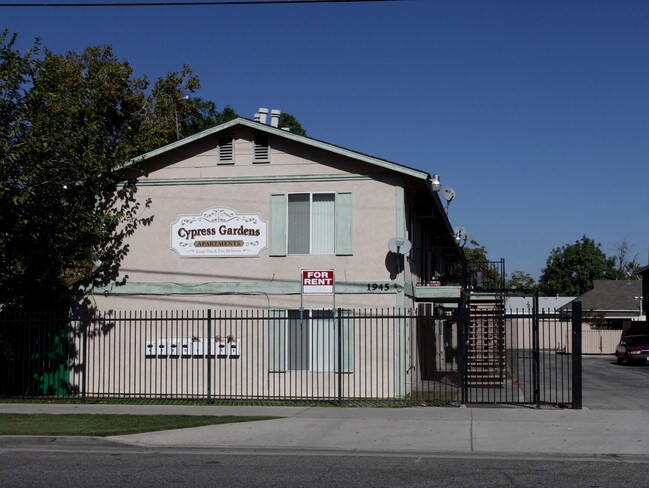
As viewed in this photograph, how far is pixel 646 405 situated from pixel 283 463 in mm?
9888

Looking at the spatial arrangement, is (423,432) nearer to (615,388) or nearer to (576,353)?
(576,353)

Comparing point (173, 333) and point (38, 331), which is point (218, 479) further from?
point (38, 331)

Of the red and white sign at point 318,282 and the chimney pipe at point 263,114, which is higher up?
the chimney pipe at point 263,114

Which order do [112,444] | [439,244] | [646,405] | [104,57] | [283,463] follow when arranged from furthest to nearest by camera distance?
[104,57] < [439,244] < [646,405] < [112,444] < [283,463]

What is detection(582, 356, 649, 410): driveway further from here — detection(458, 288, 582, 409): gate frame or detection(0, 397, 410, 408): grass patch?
detection(0, 397, 410, 408): grass patch

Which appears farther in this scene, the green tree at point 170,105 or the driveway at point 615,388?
the green tree at point 170,105

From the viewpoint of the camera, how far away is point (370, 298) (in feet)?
65.0

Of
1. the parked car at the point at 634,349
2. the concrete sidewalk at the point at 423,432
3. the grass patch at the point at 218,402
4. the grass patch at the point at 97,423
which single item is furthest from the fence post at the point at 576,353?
the parked car at the point at 634,349

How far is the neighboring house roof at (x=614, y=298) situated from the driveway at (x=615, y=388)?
2441cm

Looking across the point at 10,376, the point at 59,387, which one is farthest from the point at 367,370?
the point at 10,376

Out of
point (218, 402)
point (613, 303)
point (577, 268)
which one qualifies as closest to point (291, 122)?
point (613, 303)

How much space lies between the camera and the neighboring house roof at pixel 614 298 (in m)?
59.0

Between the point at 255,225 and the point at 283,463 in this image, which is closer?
the point at 283,463

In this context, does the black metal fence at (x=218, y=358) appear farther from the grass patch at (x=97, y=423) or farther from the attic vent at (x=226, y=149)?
the attic vent at (x=226, y=149)
